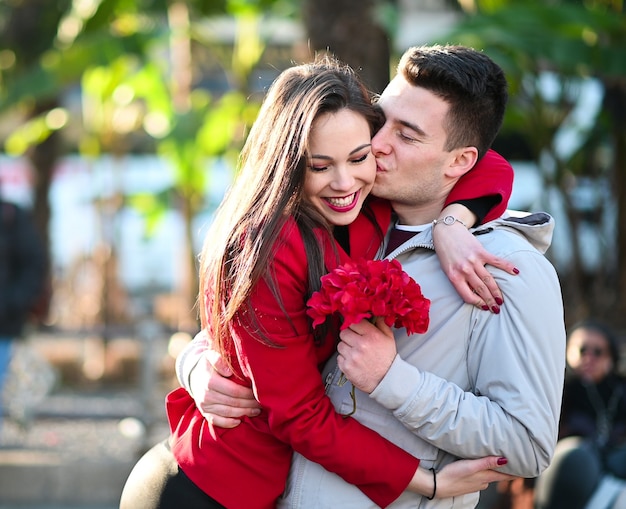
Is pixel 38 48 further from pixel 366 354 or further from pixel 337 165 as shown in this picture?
pixel 366 354

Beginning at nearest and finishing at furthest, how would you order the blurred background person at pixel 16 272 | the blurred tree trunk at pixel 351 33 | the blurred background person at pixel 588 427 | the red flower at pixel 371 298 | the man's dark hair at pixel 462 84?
the red flower at pixel 371 298, the man's dark hair at pixel 462 84, the blurred background person at pixel 588 427, the blurred tree trunk at pixel 351 33, the blurred background person at pixel 16 272

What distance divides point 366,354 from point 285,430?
0.28 m

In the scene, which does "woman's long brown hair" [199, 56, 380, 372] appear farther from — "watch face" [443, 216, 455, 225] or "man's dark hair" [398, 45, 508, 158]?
"watch face" [443, 216, 455, 225]

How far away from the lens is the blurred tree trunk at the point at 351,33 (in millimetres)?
6430

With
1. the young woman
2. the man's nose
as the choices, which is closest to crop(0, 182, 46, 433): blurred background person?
the young woman

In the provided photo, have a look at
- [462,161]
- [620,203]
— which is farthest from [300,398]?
[620,203]

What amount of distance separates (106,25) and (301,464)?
29.6 feet

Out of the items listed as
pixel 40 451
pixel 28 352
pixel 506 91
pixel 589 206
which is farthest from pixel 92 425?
pixel 506 91

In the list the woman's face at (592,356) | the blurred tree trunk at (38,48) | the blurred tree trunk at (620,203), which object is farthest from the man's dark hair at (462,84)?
the blurred tree trunk at (38,48)

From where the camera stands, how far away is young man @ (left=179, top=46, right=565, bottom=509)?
2541mm

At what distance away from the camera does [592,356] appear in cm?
577

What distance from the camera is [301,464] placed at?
2.67 m

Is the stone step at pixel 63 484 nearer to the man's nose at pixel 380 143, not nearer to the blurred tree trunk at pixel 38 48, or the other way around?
the man's nose at pixel 380 143

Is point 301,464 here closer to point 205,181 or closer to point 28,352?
point 28,352
